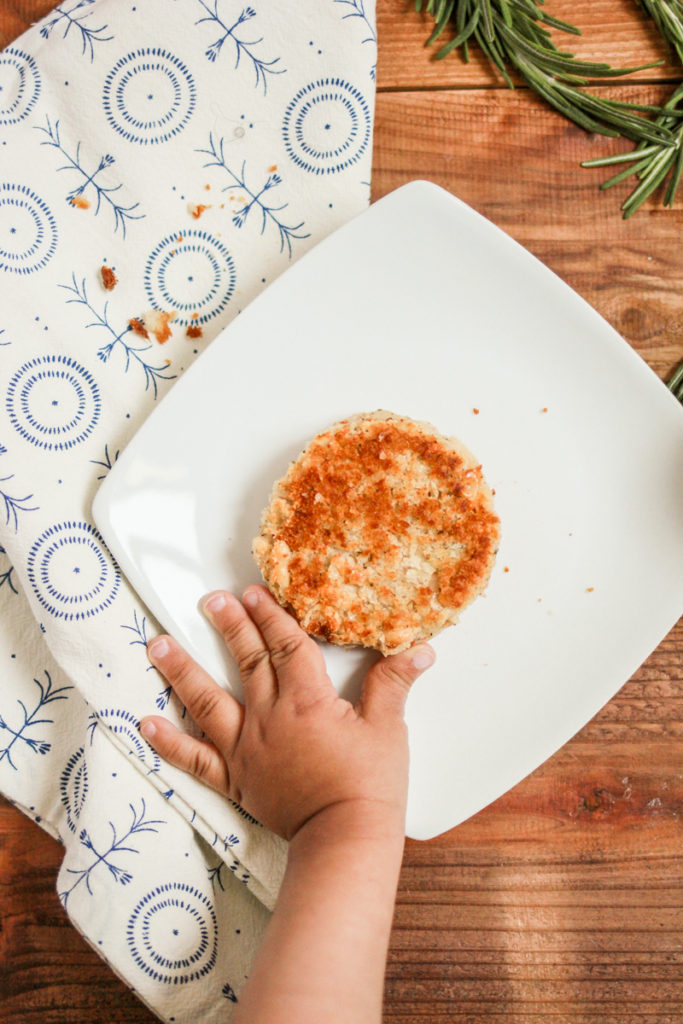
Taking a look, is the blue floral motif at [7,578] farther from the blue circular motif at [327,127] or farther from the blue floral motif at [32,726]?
the blue circular motif at [327,127]

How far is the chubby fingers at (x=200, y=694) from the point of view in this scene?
1450 mm

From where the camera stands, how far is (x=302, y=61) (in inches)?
63.5

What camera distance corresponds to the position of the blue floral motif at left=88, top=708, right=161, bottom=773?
147 centimetres

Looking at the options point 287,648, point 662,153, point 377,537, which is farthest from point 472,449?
point 662,153

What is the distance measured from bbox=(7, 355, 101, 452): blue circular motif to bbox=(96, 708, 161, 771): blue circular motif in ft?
1.83

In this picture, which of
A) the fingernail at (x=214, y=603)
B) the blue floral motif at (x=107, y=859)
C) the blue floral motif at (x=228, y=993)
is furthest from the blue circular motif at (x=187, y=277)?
the blue floral motif at (x=228, y=993)

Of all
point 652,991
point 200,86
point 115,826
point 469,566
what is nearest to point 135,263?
point 200,86

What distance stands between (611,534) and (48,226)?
4.62 ft

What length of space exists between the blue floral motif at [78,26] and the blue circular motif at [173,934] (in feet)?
5.90

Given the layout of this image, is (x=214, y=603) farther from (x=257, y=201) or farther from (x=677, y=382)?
(x=677, y=382)

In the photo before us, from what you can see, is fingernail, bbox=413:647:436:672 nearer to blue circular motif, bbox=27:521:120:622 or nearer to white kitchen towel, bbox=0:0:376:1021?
white kitchen towel, bbox=0:0:376:1021

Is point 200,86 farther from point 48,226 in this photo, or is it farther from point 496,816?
point 496,816

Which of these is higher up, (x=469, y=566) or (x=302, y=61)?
(x=302, y=61)

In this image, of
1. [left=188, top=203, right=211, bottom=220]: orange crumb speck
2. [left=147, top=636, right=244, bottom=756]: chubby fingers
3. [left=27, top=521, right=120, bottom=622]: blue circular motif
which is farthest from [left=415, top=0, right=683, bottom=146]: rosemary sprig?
[left=147, top=636, right=244, bottom=756]: chubby fingers
